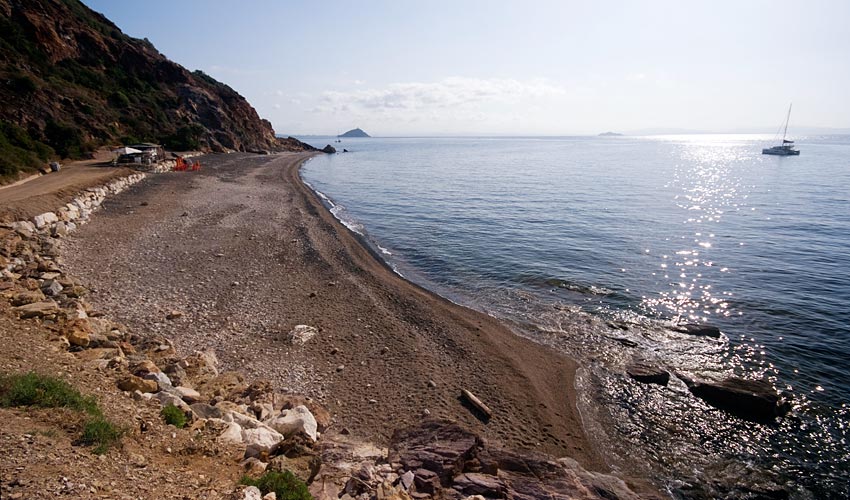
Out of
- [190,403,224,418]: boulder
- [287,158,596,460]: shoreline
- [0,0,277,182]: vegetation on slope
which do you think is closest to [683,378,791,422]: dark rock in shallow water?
[287,158,596,460]: shoreline

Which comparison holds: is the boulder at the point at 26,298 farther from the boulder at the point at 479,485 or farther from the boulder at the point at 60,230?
the boulder at the point at 479,485

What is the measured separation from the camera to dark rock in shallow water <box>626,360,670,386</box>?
43.5 ft

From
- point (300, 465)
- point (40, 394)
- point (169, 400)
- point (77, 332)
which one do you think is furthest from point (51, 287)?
point (300, 465)

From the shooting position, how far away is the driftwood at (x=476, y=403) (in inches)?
447

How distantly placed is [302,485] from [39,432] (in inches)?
140

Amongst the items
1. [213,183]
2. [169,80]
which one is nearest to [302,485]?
[213,183]

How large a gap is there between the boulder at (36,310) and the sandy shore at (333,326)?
2471mm

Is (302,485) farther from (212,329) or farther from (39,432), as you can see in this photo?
(212,329)

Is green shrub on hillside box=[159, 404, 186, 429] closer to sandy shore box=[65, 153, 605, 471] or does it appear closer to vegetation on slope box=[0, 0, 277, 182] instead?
sandy shore box=[65, 153, 605, 471]

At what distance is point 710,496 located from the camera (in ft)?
30.8

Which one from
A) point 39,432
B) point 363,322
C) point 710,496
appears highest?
point 39,432

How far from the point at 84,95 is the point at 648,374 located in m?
62.2

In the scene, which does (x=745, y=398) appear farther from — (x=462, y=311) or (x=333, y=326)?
(x=333, y=326)

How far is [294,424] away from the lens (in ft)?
29.1
